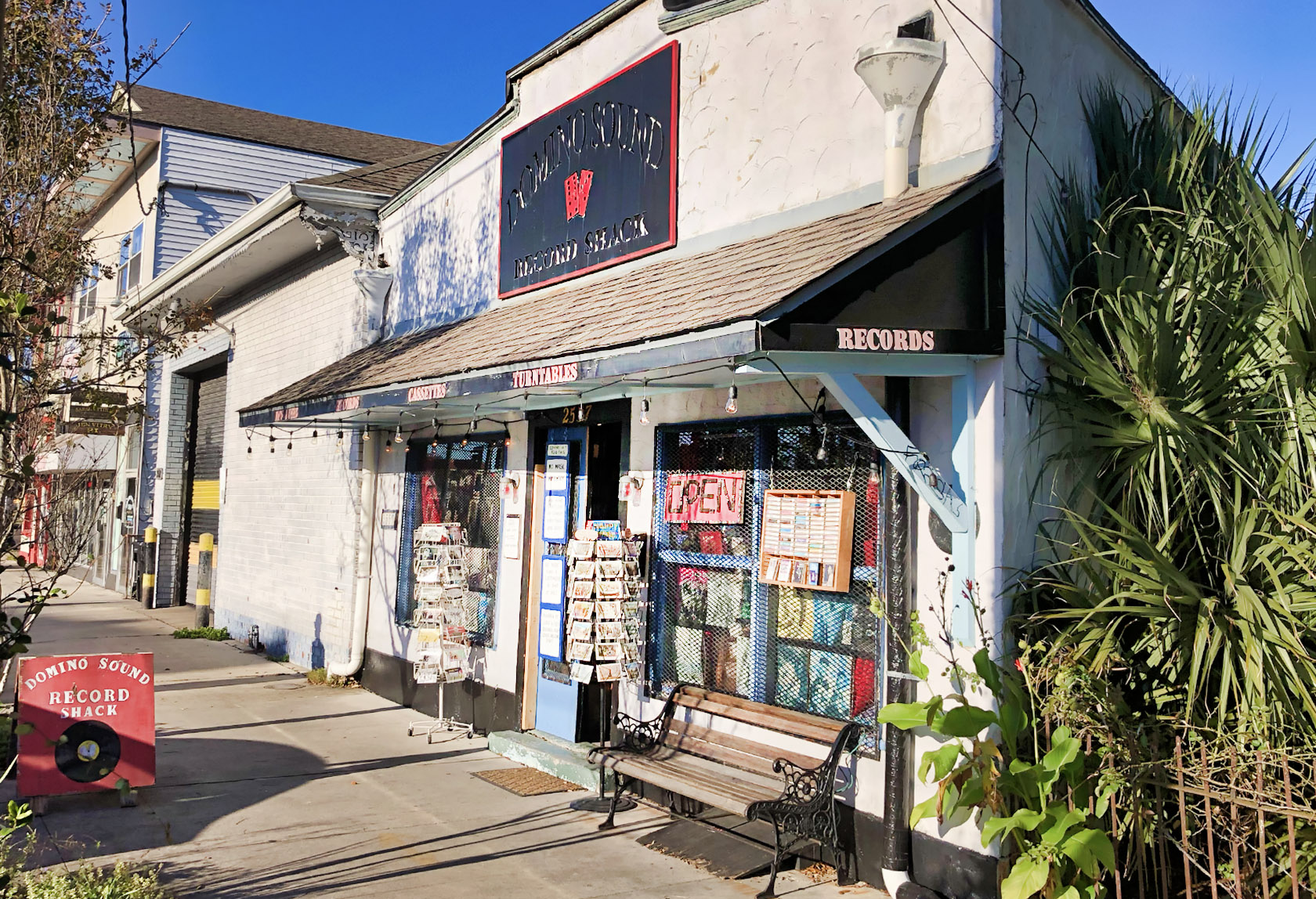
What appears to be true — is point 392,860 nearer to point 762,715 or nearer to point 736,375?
point 762,715

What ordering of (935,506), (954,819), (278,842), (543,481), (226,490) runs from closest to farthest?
(954,819), (935,506), (278,842), (543,481), (226,490)

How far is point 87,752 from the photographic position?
23.1 ft

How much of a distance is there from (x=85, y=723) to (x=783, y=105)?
236 inches

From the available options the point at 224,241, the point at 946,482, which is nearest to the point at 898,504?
the point at 946,482

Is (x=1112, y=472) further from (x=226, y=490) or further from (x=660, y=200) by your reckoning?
(x=226, y=490)

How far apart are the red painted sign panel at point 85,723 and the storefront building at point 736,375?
260 cm

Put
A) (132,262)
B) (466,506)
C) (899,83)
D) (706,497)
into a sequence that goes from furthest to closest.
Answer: (132,262) → (466,506) → (706,497) → (899,83)

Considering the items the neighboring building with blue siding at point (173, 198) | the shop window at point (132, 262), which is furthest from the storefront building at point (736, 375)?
the shop window at point (132, 262)

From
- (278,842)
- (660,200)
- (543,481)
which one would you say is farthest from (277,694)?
(660,200)

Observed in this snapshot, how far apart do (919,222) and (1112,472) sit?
5.31 ft

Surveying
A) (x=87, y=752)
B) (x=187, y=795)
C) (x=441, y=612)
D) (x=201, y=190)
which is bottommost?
(x=187, y=795)

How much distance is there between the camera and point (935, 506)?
530cm

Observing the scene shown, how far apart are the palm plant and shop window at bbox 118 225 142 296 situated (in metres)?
20.1

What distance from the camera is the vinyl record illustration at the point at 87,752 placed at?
695cm
